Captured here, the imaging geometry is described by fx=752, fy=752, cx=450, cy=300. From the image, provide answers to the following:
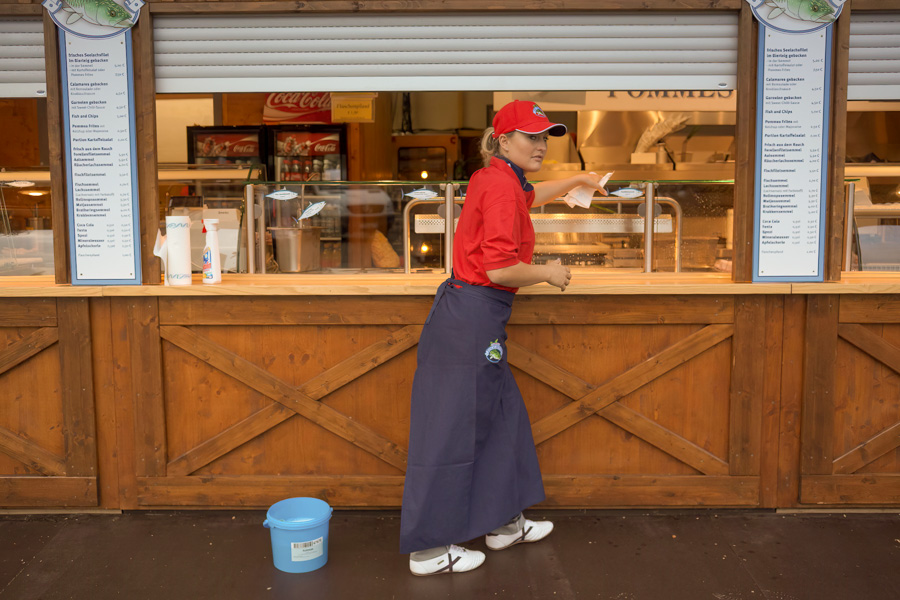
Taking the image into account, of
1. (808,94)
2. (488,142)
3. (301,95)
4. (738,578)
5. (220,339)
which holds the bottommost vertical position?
(738,578)

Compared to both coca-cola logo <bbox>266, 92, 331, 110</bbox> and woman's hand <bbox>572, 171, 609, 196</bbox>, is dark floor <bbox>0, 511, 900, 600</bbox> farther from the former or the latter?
coca-cola logo <bbox>266, 92, 331, 110</bbox>

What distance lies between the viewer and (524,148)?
299cm

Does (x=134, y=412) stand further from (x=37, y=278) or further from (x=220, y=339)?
(x=37, y=278)

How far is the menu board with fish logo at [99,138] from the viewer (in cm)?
339

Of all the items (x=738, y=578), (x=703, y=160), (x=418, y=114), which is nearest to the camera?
(x=738, y=578)

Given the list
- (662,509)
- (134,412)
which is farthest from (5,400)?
(662,509)

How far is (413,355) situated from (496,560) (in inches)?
38.7

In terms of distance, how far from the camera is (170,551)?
3.24 metres

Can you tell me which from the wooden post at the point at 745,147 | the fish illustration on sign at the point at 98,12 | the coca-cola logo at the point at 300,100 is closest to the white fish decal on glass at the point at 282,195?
the fish illustration on sign at the point at 98,12

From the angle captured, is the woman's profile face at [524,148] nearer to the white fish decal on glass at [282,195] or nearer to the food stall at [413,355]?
the food stall at [413,355]

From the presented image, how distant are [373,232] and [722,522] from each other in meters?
2.50

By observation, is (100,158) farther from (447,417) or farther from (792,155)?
(792,155)

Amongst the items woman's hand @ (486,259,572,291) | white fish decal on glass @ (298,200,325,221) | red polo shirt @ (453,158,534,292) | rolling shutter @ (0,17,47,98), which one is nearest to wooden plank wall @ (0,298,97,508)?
rolling shutter @ (0,17,47,98)

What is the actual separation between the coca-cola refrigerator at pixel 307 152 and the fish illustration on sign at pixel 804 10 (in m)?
4.67
